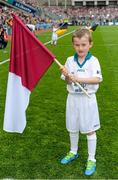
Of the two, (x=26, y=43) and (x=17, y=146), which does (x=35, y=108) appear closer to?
(x=17, y=146)


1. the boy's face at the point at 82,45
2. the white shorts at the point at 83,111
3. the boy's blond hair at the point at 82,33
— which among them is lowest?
A: the white shorts at the point at 83,111

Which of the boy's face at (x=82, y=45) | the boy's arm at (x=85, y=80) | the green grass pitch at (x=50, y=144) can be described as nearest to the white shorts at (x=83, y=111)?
the boy's arm at (x=85, y=80)

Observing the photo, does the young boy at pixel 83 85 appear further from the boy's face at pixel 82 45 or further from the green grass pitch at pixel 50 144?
the green grass pitch at pixel 50 144

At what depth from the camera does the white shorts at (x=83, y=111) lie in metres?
5.86

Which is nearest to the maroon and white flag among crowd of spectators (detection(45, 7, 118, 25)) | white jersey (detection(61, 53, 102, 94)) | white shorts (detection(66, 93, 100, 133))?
white jersey (detection(61, 53, 102, 94))

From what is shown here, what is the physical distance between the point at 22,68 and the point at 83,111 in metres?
0.94

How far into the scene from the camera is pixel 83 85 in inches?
229

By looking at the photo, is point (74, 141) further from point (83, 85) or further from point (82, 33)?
point (82, 33)

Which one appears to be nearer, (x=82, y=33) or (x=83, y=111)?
(x=82, y=33)

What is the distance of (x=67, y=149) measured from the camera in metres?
7.02

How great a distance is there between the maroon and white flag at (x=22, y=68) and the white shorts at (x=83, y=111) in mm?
543

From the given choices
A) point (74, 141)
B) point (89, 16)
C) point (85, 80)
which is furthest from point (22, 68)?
point (89, 16)

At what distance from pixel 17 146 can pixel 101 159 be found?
1383mm

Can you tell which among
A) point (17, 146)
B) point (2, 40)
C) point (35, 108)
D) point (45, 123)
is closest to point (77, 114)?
point (17, 146)
